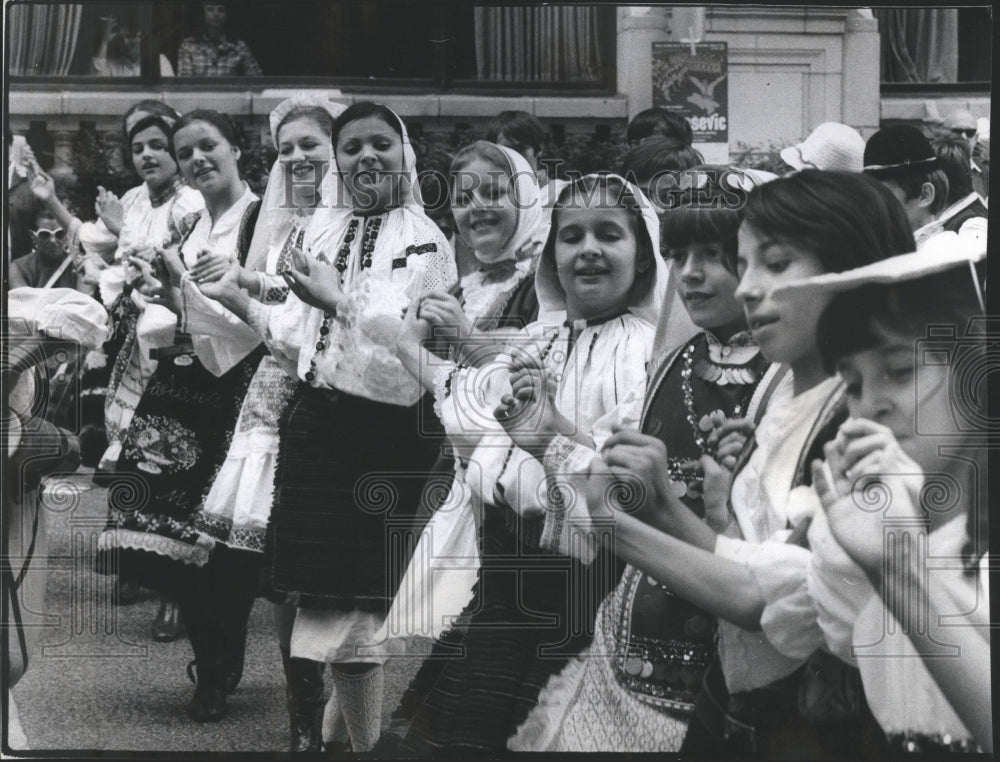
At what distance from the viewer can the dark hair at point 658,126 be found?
3758mm

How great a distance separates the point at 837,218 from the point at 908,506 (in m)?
0.68

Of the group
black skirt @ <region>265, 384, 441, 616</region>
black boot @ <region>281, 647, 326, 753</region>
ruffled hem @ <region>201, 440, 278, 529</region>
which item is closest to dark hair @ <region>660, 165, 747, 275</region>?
black skirt @ <region>265, 384, 441, 616</region>

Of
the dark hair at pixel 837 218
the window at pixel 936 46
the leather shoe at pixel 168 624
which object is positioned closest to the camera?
the dark hair at pixel 837 218

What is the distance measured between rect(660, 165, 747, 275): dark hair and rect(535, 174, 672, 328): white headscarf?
0.05 meters

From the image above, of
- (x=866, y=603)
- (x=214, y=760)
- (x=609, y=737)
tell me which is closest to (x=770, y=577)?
(x=866, y=603)

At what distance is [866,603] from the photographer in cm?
372

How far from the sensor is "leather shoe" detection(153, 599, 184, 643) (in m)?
3.89

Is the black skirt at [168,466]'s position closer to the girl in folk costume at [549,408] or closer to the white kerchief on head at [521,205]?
the girl in folk costume at [549,408]

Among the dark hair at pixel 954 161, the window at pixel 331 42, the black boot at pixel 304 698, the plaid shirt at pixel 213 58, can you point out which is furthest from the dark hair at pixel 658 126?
the black boot at pixel 304 698

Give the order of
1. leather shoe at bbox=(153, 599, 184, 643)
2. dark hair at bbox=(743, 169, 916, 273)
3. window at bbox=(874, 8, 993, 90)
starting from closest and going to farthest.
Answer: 1. dark hair at bbox=(743, 169, 916, 273)
2. window at bbox=(874, 8, 993, 90)
3. leather shoe at bbox=(153, 599, 184, 643)

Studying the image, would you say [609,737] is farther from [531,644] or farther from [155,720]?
[155,720]

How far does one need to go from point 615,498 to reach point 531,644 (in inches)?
16.1

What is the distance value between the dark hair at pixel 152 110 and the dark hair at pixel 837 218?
55.5 inches

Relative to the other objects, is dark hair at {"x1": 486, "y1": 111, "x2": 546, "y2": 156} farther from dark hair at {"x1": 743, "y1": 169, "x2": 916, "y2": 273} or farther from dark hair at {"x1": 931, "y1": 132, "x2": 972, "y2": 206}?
dark hair at {"x1": 931, "y1": 132, "x2": 972, "y2": 206}
